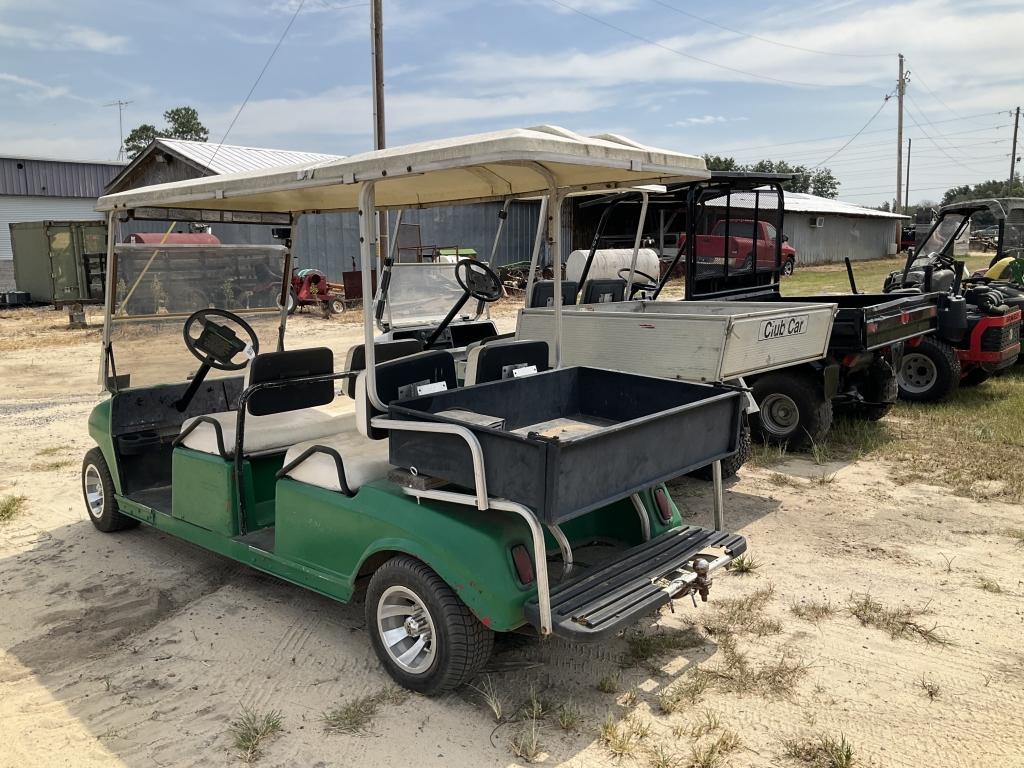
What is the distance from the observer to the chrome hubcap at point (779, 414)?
622cm

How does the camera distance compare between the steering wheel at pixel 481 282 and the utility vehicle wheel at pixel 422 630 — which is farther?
the steering wheel at pixel 481 282

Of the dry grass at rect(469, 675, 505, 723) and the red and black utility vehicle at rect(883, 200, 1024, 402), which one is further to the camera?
the red and black utility vehicle at rect(883, 200, 1024, 402)

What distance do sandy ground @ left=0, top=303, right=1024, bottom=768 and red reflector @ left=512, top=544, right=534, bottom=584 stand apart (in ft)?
1.68

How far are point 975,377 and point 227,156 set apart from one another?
1741 centimetres

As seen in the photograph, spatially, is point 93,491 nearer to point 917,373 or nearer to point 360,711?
point 360,711

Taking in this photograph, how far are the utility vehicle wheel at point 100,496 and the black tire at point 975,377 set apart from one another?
7.66 m

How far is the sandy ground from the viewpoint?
2723mm

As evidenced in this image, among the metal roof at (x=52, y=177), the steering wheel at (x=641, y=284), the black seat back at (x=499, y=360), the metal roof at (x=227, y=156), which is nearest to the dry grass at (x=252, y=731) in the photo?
the black seat back at (x=499, y=360)

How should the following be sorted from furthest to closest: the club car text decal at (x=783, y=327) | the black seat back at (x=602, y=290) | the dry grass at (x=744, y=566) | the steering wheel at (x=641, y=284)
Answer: the steering wheel at (x=641, y=284) → the black seat back at (x=602, y=290) → the club car text decal at (x=783, y=327) → the dry grass at (x=744, y=566)

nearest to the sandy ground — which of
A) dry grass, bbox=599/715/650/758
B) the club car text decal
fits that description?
dry grass, bbox=599/715/650/758

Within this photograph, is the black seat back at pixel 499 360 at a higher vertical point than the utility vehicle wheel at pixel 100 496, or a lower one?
higher

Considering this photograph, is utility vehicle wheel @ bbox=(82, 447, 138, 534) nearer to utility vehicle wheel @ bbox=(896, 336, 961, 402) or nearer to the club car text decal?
the club car text decal

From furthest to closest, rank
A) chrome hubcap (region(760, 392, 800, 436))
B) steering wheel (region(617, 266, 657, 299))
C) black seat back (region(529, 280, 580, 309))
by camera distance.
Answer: steering wheel (region(617, 266, 657, 299)) → black seat back (region(529, 280, 580, 309)) → chrome hubcap (region(760, 392, 800, 436))

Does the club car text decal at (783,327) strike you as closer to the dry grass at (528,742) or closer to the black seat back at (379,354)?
the black seat back at (379,354)
